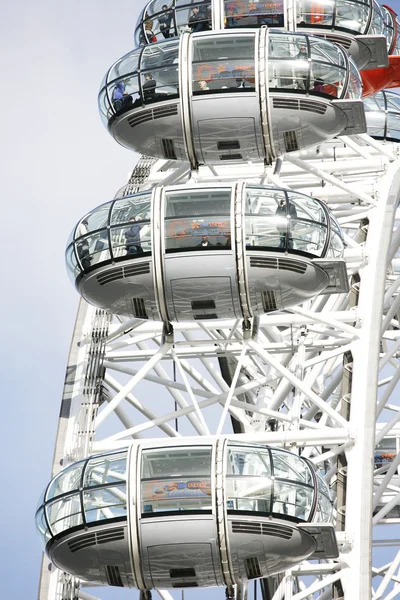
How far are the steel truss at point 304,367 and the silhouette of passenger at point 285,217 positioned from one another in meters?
2.16

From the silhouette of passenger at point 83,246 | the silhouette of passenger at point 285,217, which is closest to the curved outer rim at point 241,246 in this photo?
the silhouette of passenger at point 285,217

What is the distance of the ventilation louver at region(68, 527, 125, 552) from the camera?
26781 millimetres

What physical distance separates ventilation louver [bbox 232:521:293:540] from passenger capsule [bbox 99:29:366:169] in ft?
25.5

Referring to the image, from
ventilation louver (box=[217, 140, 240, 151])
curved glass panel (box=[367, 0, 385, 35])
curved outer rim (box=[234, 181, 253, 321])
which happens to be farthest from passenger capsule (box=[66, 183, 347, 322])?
curved glass panel (box=[367, 0, 385, 35])

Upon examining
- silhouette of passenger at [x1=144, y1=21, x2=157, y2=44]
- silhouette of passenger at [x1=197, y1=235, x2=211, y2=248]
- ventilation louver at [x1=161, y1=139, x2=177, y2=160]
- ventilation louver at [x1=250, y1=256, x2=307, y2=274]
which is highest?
silhouette of passenger at [x1=144, y1=21, x2=157, y2=44]

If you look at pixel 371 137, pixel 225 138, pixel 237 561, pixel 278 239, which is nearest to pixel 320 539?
pixel 237 561

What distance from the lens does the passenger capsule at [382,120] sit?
41.6 m

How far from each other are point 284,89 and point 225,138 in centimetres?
124

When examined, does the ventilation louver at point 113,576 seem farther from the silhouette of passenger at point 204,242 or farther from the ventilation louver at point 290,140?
the ventilation louver at point 290,140

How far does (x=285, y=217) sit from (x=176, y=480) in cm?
502

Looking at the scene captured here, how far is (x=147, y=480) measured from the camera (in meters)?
26.9

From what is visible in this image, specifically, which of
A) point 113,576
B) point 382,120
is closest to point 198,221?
point 113,576

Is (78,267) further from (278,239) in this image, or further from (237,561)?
(237,561)

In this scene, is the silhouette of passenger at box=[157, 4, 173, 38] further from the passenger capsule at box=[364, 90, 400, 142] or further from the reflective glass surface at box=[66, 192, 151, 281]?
the passenger capsule at box=[364, 90, 400, 142]
